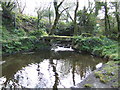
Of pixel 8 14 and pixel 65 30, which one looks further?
pixel 65 30

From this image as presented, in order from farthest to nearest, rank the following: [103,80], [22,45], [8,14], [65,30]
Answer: [65,30]
[8,14]
[22,45]
[103,80]

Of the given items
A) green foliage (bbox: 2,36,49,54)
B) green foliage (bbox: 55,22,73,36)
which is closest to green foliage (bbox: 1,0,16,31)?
green foliage (bbox: 2,36,49,54)

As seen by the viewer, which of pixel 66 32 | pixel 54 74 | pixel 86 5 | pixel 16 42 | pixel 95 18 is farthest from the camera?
pixel 66 32

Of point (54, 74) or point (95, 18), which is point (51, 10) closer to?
point (95, 18)

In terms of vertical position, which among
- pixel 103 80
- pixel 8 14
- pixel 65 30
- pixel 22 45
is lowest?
pixel 103 80

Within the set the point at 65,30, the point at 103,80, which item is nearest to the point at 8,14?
the point at 65,30

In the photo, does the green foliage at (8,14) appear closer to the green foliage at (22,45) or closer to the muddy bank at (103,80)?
the green foliage at (22,45)

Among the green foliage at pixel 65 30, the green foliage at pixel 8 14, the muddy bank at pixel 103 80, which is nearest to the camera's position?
the muddy bank at pixel 103 80

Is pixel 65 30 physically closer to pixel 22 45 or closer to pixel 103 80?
pixel 22 45

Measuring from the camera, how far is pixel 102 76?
14.5ft

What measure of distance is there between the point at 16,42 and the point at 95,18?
1301 centimetres

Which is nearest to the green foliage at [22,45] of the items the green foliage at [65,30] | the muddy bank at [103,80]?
the muddy bank at [103,80]

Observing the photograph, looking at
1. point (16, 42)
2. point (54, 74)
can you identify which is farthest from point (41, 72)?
point (16, 42)

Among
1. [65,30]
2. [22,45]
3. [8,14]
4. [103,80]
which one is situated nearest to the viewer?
[103,80]
